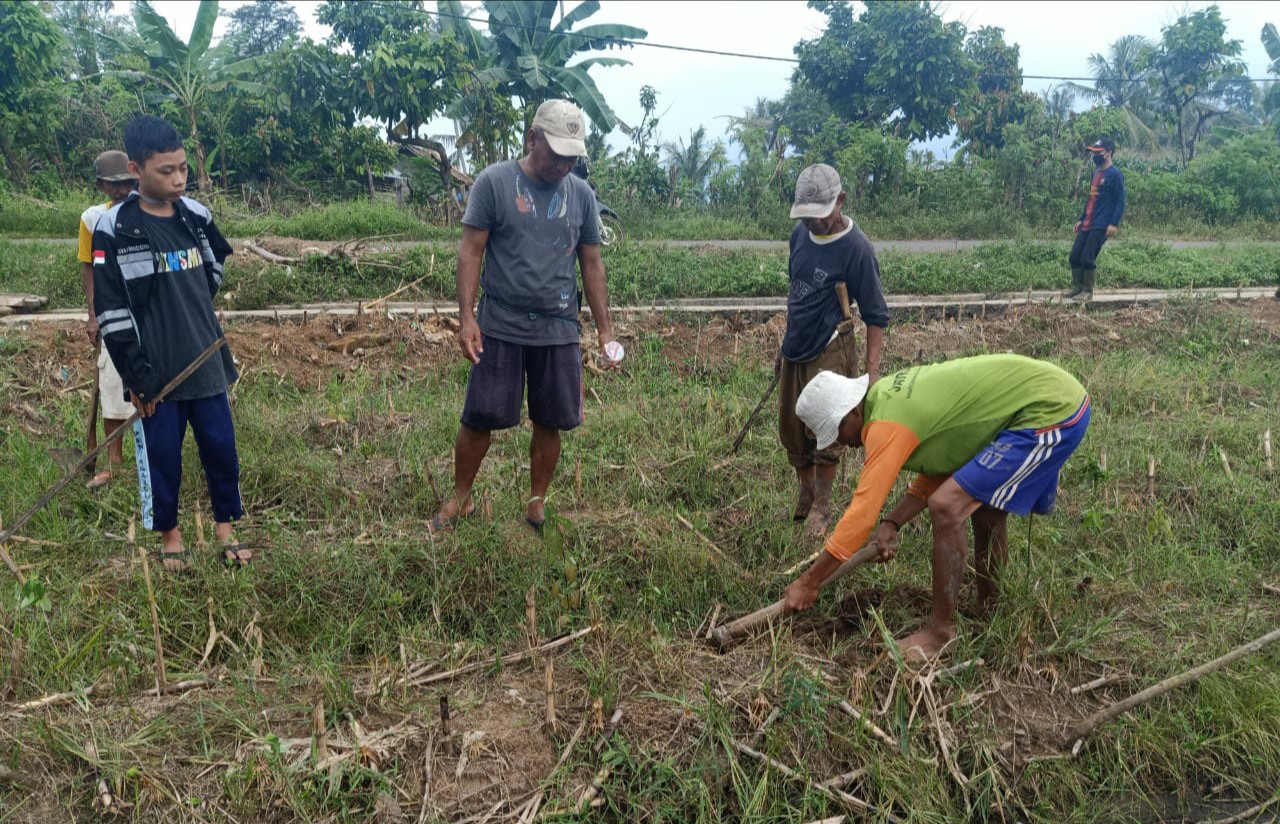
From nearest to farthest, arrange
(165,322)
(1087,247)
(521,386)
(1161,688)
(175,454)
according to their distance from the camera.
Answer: (1161,688) < (165,322) < (175,454) < (521,386) < (1087,247)

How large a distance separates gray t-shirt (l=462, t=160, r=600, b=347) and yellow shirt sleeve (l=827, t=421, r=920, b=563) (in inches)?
59.9

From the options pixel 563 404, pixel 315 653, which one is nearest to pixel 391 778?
pixel 315 653

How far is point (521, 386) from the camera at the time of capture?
3.85 m

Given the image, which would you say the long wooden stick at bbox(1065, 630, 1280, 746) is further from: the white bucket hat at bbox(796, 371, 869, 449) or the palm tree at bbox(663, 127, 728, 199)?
the palm tree at bbox(663, 127, 728, 199)

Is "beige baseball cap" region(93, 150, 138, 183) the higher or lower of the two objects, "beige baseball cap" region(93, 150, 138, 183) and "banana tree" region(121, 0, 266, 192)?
the lower

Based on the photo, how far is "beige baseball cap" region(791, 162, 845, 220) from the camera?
3.88 metres

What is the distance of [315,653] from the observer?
315 centimetres

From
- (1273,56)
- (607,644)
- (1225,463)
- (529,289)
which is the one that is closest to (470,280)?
(529,289)

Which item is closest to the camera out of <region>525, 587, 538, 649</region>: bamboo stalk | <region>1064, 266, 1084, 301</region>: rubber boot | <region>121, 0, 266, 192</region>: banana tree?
<region>525, 587, 538, 649</region>: bamboo stalk

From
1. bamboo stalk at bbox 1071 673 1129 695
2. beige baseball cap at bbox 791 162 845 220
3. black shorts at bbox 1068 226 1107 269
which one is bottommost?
bamboo stalk at bbox 1071 673 1129 695

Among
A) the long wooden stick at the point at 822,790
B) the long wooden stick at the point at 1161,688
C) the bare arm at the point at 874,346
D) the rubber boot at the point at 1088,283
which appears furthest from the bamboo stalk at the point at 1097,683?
the rubber boot at the point at 1088,283

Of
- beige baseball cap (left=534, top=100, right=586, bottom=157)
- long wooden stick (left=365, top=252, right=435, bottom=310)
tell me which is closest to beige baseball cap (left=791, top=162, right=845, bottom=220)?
beige baseball cap (left=534, top=100, right=586, bottom=157)

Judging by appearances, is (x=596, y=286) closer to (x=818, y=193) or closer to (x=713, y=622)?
(x=818, y=193)

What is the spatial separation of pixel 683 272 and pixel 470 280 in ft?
19.0
